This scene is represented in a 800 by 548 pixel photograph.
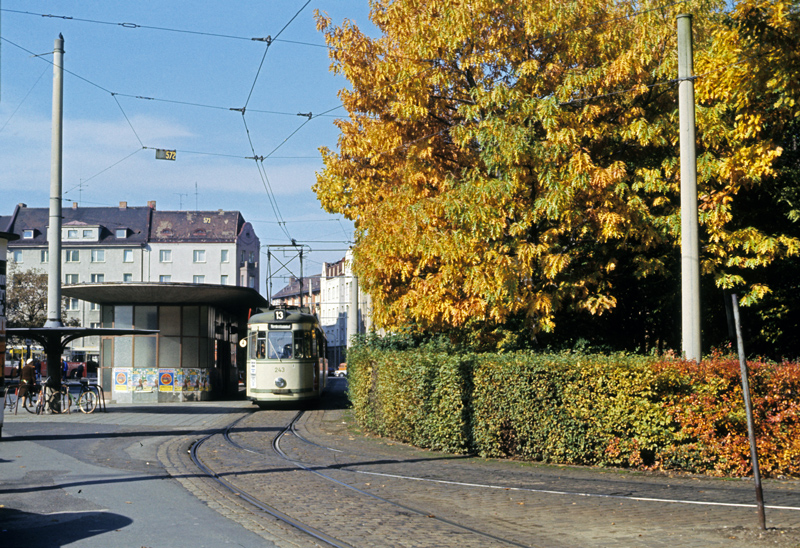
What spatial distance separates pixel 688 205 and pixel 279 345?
1656 centimetres

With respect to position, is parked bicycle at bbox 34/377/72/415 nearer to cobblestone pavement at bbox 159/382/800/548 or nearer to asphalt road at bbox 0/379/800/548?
asphalt road at bbox 0/379/800/548

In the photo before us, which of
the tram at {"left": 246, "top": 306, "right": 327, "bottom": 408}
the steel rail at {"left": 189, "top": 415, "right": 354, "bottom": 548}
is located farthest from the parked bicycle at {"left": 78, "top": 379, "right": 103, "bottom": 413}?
the steel rail at {"left": 189, "top": 415, "right": 354, "bottom": 548}

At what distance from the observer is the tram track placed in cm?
776

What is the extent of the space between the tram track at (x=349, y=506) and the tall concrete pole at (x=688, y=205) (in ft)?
18.0

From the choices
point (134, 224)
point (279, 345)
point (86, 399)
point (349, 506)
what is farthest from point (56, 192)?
point (134, 224)

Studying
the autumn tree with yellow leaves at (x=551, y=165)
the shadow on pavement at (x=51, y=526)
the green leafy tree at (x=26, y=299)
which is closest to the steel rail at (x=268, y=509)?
the shadow on pavement at (x=51, y=526)

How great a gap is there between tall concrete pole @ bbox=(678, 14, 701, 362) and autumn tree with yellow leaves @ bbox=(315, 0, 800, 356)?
60 centimetres

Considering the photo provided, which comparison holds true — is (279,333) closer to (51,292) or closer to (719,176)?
(51,292)

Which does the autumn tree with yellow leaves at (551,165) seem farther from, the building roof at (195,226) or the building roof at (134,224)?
the building roof at (134,224)

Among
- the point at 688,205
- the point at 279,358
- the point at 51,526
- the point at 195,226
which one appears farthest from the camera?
the point at 195,226

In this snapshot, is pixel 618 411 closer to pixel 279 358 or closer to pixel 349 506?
pixel 349 506

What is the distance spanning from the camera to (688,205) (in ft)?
41.5

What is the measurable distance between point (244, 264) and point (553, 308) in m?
79.4

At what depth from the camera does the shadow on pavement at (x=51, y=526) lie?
7482mm
